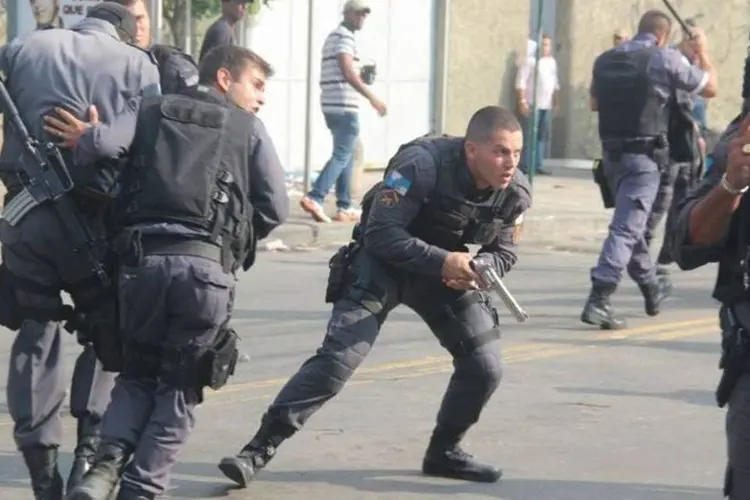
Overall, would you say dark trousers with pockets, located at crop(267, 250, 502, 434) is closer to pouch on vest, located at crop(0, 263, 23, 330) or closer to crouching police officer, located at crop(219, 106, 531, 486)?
crouching police officer, located at crop(219, 106, 531, 486)

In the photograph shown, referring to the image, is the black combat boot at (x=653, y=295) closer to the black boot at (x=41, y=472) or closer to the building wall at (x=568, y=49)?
the black boot at (x=41, y=472)

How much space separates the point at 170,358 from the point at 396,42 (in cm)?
1377

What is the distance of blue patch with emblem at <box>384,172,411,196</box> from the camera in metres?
6.11

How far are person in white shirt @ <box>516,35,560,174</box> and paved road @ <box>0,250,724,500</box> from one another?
874 cm

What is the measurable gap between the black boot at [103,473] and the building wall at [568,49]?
14431mm

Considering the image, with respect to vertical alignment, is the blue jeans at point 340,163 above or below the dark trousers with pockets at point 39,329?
below

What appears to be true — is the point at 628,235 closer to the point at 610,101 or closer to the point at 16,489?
the point at 610,101

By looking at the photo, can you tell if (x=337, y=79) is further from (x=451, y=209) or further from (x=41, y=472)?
(x=41, y=472)

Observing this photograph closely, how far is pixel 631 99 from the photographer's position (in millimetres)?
10031

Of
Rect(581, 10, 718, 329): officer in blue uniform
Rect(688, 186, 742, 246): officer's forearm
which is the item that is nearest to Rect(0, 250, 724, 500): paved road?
Rect(581, 10, 718, 329): officer in blue uniform

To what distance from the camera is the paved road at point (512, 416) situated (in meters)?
6.45

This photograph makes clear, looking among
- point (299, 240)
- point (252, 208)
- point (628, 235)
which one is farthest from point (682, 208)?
point (299, 240)

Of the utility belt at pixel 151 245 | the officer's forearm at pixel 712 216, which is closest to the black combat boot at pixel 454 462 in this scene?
the utility belt at pixel 151 245

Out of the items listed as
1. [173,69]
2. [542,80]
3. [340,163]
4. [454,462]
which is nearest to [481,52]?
[542,80]
